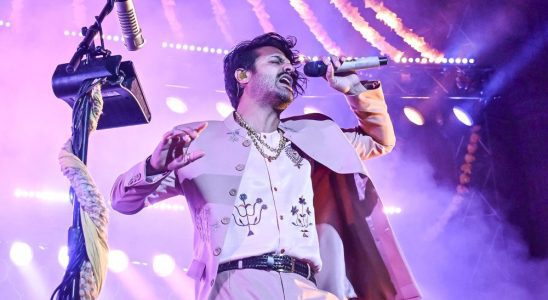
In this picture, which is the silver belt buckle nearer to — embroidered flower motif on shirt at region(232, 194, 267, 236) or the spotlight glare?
embroidered flower motif on shirt at region(232, 194, 267, 236)

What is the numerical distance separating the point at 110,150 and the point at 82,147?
15.2ft

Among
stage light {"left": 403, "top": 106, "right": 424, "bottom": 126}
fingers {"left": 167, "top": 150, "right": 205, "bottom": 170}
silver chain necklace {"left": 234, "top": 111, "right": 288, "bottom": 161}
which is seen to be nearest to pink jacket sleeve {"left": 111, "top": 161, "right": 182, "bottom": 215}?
fingers {"left": 167, "top": 150, "right": 205, "bottom": 170}

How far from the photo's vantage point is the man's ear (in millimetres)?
3529

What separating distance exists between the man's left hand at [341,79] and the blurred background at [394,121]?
318 centimetres

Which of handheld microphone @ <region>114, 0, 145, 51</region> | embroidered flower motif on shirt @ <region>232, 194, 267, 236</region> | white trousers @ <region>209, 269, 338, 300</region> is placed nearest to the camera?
handheld microphone @ <region>114, 0, 145, 51</region>

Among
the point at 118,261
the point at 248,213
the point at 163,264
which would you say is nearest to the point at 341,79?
the point at 248,213

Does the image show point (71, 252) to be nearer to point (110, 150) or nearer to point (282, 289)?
point (282, 289)

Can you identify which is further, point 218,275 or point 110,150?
point 110,150

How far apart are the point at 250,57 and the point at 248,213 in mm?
1070

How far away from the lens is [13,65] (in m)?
6.02

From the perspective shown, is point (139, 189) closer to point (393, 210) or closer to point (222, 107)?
point (222, 107)

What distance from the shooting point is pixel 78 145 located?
1.94 metres

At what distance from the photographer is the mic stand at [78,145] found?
169 cm

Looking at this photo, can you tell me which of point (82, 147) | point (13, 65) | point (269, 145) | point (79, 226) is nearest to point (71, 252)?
point (79, 226)
